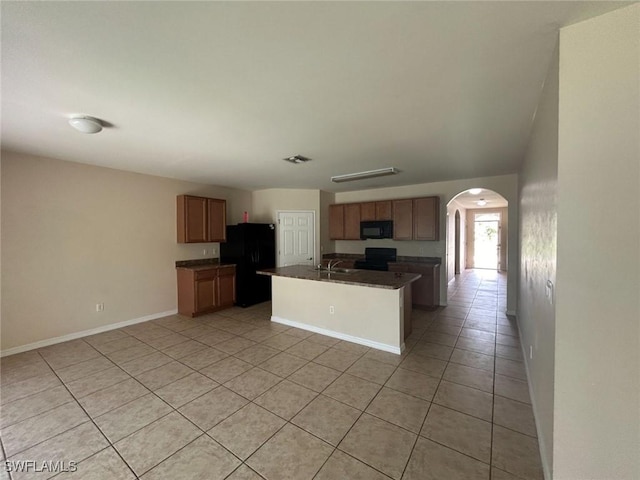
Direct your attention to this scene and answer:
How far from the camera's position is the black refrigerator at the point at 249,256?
518 centimetres

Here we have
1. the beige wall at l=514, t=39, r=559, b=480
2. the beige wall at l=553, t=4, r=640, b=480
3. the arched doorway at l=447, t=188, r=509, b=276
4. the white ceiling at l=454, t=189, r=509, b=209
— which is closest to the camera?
the beige wall at l=553, t=4, r=640, b=480

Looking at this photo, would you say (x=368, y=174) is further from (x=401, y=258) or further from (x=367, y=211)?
(x=401, y=258)

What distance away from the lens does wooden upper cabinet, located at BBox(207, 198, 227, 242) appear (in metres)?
5.08

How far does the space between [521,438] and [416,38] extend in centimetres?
267

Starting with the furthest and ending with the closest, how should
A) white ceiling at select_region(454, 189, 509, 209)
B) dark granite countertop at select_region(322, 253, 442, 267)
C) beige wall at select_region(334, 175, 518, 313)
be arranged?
1. white ceiling at select_region(454, 189, 509, 209)
2. dark granite countertop at select_region(322, 253, 442, 267)
3. beige wall at select_region(334, 175, 518, 313)

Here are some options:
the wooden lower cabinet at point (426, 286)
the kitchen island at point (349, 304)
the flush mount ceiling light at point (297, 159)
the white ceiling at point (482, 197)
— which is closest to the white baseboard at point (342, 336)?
the kitchen island at point (349, 304)

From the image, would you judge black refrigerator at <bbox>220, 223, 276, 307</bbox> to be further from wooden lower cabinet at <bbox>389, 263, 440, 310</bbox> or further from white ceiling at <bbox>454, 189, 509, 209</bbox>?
white ceiling at <bbox>454, 189, 509, 209</bbox>

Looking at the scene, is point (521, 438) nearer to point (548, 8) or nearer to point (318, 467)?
point (318, 467)

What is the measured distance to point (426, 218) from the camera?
503 centimetres

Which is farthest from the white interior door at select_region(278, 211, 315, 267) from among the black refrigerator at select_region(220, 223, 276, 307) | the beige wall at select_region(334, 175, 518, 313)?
the beige wall at select_region(334, 175, 518, 313)

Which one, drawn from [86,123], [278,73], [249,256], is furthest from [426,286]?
[86,123]

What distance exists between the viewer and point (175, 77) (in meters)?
1.67

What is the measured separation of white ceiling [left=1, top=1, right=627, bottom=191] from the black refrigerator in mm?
2343

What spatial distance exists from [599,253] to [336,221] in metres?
5.13
